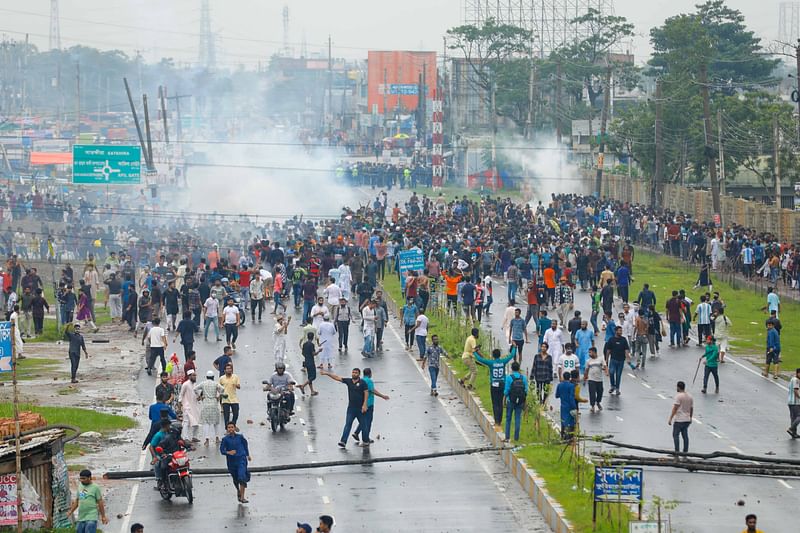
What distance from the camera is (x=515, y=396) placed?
20953mm

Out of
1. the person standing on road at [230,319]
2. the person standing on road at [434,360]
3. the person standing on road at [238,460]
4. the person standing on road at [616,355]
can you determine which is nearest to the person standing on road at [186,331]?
the person standing on road at [230,319]

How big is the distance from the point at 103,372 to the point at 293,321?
22.4 feet

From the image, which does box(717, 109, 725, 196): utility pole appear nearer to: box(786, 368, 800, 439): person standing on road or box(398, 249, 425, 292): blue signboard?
box(398, 249, 425, 292): blue signboard

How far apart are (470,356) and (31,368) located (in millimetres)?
9604

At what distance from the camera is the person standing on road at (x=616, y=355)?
25594 millimetres

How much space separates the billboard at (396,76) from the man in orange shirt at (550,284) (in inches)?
4487

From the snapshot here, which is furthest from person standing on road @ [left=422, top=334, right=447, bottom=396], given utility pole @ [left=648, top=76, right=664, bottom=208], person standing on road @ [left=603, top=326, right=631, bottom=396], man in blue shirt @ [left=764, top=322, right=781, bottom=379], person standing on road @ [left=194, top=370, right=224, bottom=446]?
utility pole @ [left=648, top=76, right=664, bottom=208]

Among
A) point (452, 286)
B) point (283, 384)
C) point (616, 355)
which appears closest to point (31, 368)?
point (283, 384)

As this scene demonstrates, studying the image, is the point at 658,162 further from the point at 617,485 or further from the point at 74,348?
the point at 617,485

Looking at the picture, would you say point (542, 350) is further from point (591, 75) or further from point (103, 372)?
point (591, 75)

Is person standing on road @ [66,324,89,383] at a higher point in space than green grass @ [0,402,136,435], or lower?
higher

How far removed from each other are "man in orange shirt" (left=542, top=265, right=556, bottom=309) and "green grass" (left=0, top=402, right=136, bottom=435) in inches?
→ 539

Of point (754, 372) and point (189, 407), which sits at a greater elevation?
point (189, 407)

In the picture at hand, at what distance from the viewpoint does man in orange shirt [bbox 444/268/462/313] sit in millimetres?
34531
